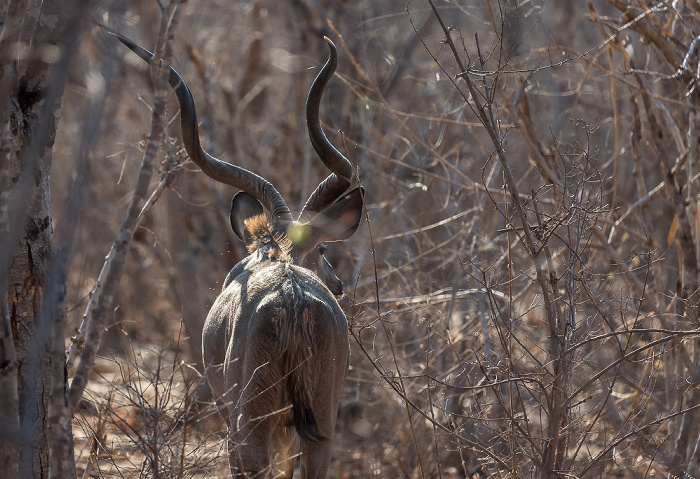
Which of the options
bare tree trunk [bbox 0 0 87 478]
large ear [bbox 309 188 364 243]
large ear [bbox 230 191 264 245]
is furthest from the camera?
large ear [bbox 230 191 264 245]

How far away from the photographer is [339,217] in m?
4.85

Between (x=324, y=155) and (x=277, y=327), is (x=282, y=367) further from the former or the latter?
(x=324, y=155)

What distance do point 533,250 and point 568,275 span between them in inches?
13.5

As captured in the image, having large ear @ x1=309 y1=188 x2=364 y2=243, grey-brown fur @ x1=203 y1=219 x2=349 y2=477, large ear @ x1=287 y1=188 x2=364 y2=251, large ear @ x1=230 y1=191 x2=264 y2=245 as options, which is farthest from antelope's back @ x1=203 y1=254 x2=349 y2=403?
large ear @ x1=230 y1=191 x2=264 y2=245

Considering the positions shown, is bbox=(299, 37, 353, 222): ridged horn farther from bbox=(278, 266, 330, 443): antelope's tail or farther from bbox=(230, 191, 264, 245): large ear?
bbox=(278, 266, 330, 443): antelope's tail

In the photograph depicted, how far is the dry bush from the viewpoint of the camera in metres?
3.53

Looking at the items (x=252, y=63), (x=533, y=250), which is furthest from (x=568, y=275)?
(x=252, y=63)

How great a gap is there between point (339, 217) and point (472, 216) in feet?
7.66

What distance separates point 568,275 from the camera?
11.4ft

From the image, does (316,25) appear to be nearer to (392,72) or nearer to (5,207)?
(392,72)

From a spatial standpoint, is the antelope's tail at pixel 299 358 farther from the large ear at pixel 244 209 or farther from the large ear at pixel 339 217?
the large ear at pixel 244 209

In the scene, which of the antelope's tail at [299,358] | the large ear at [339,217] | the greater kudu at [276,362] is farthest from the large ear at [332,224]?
the antelope's tail at [299,358]

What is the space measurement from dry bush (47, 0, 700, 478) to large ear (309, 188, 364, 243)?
16 centimetres

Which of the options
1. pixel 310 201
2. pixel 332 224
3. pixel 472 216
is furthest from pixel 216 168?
pixel 472 216
